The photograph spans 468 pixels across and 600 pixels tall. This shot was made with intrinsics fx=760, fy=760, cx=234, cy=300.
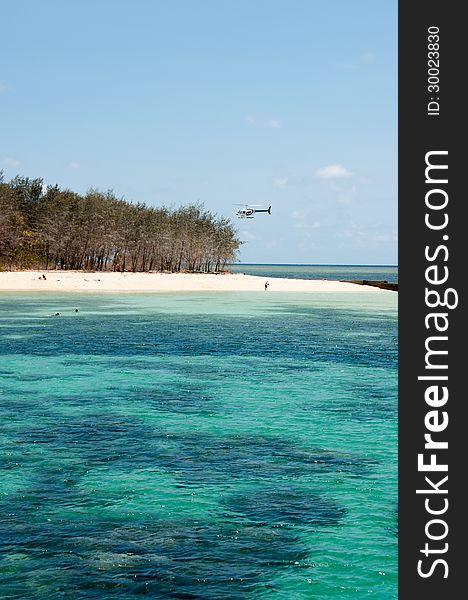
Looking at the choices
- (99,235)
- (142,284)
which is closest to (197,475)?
(142,284)

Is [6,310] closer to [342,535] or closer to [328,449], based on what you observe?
[328,449]

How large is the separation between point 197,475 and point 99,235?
116 m

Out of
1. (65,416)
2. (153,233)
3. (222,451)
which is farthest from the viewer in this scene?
(153,233)

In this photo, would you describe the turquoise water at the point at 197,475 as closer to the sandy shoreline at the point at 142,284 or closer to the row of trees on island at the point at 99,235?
the sandy shoreline at the point at 142,284

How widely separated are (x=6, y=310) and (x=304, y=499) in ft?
170

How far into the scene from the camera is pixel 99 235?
421 ft

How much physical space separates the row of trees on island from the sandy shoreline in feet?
35.8

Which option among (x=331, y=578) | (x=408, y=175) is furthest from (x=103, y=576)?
(x=408, y=175)

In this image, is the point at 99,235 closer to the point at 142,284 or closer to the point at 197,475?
the point at 142,284

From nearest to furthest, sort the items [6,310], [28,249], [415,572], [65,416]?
[415,572], [65,416], [6,310], [28,249]

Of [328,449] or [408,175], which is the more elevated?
[408,175]

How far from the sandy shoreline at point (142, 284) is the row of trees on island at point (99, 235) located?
35.8 ft

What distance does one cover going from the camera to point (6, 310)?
62.3 metres

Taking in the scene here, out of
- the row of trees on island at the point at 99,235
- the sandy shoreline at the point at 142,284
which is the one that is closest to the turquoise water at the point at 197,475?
the sandy shoreline at the point at 142,284
